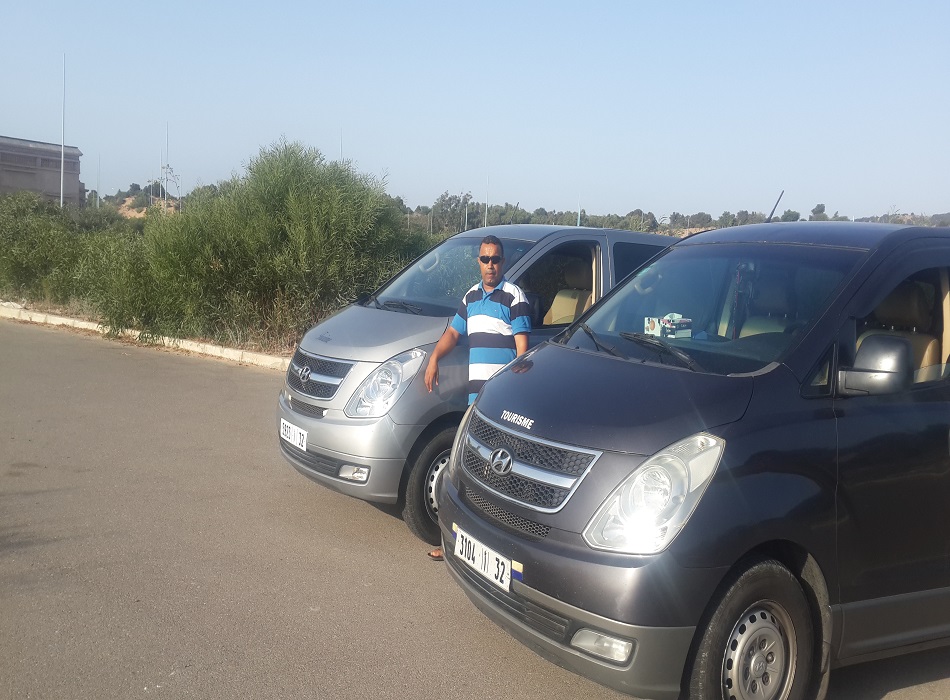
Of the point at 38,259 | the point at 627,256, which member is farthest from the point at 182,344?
the point at 627,256

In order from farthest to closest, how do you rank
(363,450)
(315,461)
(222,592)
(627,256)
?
(627,256) → (315,461) → (363,450) → (222,592)

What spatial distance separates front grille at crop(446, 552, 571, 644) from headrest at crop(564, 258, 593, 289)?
3310mm

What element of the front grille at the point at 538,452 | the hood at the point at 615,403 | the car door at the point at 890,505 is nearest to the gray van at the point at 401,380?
the hood at the point at 615,403

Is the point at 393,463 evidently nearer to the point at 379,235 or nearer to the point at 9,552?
the point at 9,552

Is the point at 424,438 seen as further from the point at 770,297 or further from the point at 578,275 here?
the point at 770,297

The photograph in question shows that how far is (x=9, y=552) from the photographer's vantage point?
5.06 metres

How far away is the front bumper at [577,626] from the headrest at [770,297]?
153 centimetres

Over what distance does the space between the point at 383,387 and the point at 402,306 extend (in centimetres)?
105

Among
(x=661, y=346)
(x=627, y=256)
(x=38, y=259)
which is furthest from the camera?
(x=38, y=259)

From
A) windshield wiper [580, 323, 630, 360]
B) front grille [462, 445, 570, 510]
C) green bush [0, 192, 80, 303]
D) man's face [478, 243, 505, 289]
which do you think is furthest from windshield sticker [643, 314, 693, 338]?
green bush [0, 192, 80, 303]

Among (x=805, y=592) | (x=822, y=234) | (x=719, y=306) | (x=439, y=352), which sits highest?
(x=822, y=234)

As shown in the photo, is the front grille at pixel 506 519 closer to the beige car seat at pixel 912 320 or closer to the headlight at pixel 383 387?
the headlight at pixel 383 387

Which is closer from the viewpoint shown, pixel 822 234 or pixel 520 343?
pixel 822 234

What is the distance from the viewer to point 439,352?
545 cm
